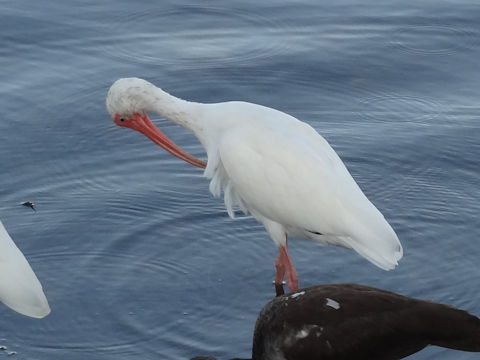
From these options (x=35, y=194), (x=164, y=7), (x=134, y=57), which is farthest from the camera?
(x=164, y=7)

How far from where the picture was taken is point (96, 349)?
7.12 meters

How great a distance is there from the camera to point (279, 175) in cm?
772

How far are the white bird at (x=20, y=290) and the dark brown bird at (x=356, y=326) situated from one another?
3.94 feet

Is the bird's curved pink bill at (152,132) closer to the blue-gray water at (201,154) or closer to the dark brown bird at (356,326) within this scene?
the blue-gray water at (201,154)

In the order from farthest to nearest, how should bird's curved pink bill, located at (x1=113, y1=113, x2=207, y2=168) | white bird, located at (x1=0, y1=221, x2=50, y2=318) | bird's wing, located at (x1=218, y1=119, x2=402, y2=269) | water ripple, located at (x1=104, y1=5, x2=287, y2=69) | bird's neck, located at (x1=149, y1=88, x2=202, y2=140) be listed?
water ripple, located at (x1=104, y1=5, x2=287, y2=69)
bird's curved pink bill, located at (x1=113, y1=113, x2=207, y2=168)
bird's neck, located at (x1=149, y1=88, x2=202, y2=140)
bird's wing, located at (x1=218, y1=119, x2=402, y2=269)
white bird, located at (x1=0, y1=221, x2=50, y2=318)

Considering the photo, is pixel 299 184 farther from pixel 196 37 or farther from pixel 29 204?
pixel 196 37

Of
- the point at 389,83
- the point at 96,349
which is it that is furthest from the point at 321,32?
the point at 96,349

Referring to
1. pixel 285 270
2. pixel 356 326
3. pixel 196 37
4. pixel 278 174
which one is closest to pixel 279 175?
pixel 278 174

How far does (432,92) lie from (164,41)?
236cm

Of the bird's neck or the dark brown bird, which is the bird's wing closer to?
the bird's neck

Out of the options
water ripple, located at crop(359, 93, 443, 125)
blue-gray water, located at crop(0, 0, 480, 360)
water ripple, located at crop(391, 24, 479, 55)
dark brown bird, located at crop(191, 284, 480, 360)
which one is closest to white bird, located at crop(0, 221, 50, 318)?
blue-gray water, located at crop(0, 0, 480, 360)

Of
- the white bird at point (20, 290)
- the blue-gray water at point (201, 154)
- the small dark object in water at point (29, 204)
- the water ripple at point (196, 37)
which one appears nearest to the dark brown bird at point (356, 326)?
the blue-gray water at point (201, 154)

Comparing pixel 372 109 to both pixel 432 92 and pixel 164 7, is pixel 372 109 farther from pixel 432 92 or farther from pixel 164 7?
pixel 164 7

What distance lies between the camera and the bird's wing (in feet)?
24.2
